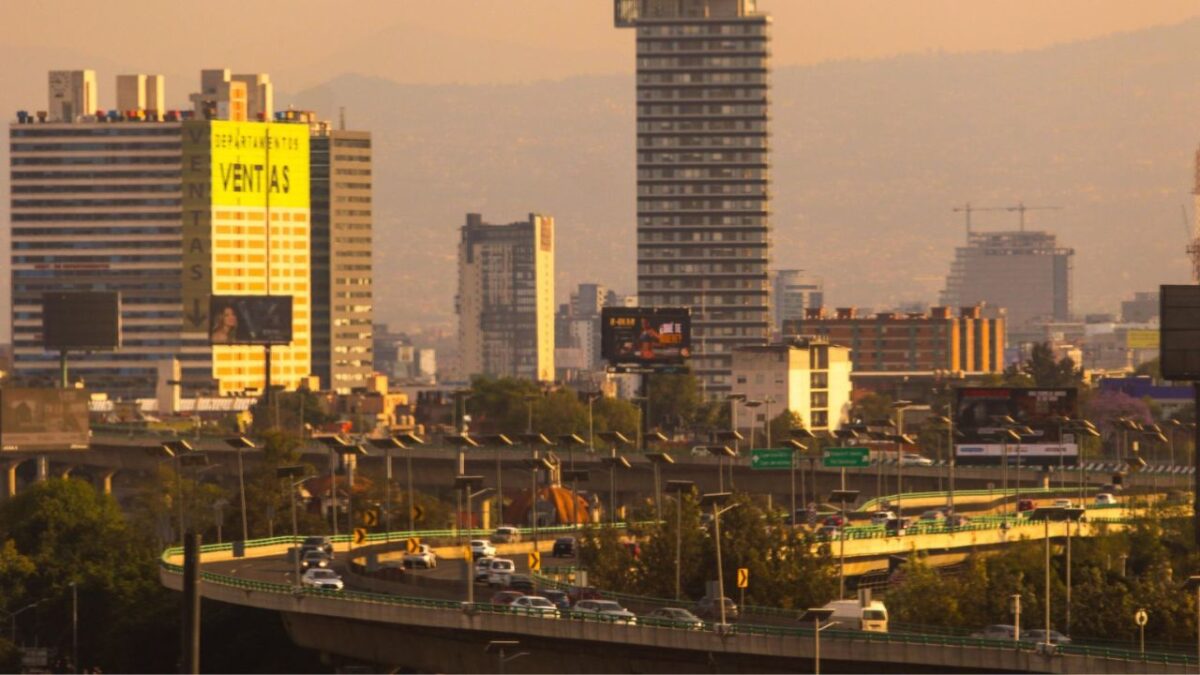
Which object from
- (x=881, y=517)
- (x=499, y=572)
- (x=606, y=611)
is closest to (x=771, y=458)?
(x=881, y=517)

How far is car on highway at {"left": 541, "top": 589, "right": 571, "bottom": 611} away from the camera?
110750mm

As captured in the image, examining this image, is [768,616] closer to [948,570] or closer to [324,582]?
[324,582]

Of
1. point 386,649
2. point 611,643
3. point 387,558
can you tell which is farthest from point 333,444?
point 611,643

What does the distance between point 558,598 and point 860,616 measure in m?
12.9

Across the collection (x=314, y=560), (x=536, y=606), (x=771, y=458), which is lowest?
(x=314, y=560)

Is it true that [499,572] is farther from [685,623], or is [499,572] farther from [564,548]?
[685,623]

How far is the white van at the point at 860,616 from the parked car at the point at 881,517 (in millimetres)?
50735

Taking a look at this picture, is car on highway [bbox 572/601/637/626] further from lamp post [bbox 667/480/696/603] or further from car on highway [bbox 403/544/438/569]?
car on highway [bbox 403/544/438/569]

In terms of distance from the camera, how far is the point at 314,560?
133750mm

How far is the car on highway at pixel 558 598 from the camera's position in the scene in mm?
110750

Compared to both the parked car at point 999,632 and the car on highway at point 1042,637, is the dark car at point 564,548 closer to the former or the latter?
the parked car at point 999,632

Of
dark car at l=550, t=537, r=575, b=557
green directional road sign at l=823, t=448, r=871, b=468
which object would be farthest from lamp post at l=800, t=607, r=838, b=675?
green directional road sign at l=823, t=448, r=871, b=468

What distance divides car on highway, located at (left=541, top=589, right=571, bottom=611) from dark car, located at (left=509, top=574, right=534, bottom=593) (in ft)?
8.17

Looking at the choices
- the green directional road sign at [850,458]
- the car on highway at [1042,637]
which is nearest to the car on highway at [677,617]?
the car on highway at [1042,637]
